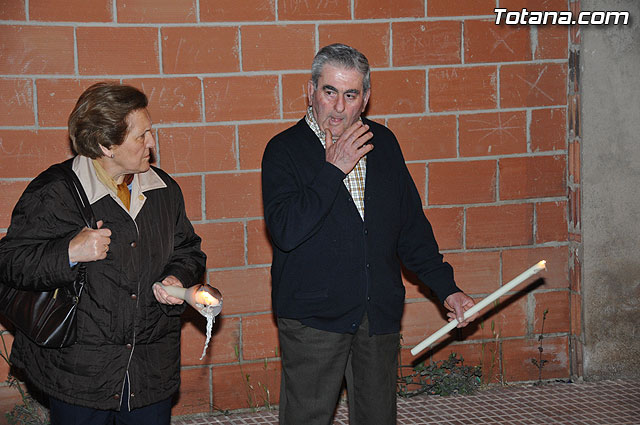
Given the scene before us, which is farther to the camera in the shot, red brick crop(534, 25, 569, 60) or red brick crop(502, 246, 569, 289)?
red brick crop(502, 246, 569, 289)

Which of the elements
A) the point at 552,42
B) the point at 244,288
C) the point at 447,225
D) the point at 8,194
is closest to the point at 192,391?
the point at 244,288

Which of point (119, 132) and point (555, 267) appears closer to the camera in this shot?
point (119, 132)

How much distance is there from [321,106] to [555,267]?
94.1 inches

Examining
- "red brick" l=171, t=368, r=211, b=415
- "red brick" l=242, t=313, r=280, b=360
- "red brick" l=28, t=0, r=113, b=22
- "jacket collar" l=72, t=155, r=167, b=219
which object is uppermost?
"red brick" l=28, t=0, r=113, b=22

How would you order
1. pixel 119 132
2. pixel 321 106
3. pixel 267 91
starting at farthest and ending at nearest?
pixel 267 91, pixel 321 106, pixel 119 132

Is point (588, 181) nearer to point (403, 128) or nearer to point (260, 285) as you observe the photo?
point (403, 128)

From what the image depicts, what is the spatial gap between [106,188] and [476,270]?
259 cm

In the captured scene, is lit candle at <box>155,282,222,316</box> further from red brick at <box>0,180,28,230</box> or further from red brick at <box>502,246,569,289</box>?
red brick at <box>502,246,569,289</box>

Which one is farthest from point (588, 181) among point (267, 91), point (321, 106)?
point (321, 106)

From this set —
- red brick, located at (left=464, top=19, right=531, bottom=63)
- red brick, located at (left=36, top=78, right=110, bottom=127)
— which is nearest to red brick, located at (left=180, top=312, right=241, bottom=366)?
red brick, located at (left=36, top=78, right=110, bottom=127)

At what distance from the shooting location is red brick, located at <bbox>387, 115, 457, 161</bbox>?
469 cm

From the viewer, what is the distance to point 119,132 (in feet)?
9.65

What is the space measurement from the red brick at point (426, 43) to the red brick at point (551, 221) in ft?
3.38

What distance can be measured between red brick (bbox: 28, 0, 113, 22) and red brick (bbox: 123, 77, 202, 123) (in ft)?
1.20
